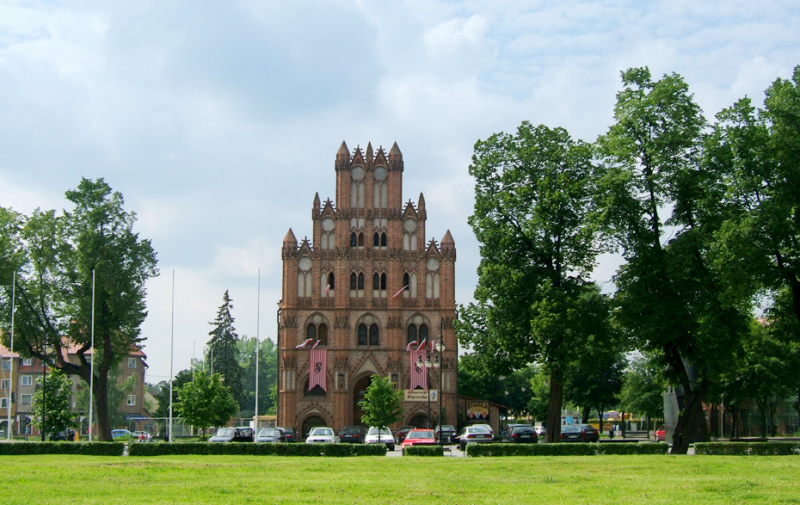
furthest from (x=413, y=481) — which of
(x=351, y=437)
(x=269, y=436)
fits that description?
(x=351, y=437)

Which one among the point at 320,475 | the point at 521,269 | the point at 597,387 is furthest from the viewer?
the point at 597,387

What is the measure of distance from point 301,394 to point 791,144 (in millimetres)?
46949

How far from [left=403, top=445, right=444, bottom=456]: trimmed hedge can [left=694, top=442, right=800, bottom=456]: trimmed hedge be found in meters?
10.0

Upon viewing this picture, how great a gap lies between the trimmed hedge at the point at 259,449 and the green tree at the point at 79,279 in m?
23.1

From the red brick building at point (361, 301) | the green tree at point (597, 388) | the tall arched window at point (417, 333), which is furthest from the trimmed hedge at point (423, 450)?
the green tree at point (597, 388)

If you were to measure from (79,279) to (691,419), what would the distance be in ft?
131

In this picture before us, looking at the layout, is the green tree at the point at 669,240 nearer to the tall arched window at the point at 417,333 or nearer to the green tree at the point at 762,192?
the green tree at the point at 762,192

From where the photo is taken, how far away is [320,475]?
24031 mm

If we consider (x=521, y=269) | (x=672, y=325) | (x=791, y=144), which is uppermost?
(x=791, y=144)

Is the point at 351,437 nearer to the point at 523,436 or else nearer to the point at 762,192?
the point at 523,436

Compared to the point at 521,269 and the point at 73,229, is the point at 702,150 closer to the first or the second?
the point at 521,269

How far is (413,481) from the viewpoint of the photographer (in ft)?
72.5

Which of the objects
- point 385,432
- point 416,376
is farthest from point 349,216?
point 385,432

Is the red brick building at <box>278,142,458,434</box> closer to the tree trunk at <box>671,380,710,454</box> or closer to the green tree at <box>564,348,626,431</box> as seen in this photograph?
the green tree at <box>564,348,626,431</box>
